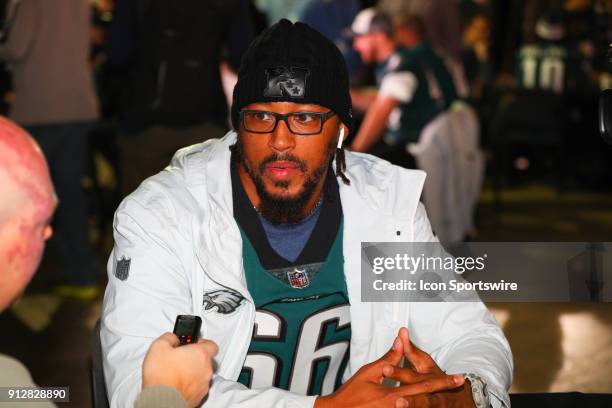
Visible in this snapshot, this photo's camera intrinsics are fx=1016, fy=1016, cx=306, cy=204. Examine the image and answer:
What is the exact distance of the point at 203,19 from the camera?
500cm

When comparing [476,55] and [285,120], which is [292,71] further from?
[476,55]

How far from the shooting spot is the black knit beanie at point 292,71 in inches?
106

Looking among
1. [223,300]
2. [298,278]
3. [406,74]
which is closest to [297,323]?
[298,278]

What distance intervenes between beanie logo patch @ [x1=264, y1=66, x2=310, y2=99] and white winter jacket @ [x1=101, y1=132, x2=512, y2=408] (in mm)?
224

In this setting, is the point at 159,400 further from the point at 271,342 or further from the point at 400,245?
the point at 400,245

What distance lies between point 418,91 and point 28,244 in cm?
558

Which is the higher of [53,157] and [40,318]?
[53,157]

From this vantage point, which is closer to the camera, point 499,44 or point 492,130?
point 492,130

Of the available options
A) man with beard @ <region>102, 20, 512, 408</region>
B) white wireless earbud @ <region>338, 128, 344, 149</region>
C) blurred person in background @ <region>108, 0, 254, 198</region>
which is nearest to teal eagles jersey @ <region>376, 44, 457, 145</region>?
blurred person in background @ <region>108, 0, 254, 198</region>

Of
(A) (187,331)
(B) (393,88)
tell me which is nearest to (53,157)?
(B) (393,88)

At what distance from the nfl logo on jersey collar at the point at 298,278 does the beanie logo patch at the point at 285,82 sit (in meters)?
0.46

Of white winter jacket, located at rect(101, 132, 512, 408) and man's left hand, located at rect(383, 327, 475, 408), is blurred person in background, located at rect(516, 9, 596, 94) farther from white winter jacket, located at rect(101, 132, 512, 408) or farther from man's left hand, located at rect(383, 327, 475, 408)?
man's left hand, located at rect(383, 327, 475, 408)

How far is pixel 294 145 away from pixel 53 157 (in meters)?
3.50

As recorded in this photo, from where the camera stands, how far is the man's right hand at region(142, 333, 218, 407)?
1.71 m
